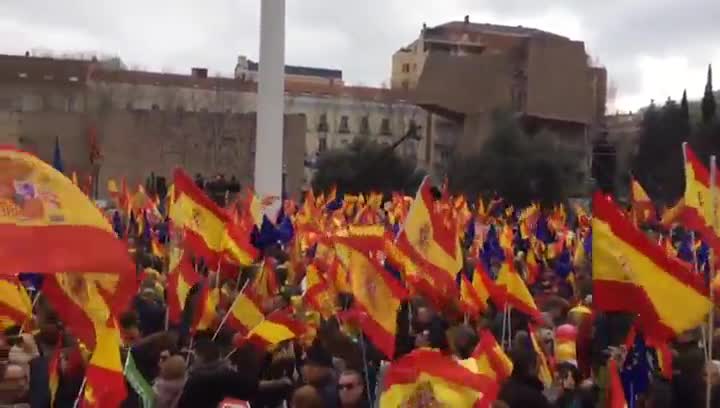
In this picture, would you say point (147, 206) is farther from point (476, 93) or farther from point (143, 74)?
point (143, 74)

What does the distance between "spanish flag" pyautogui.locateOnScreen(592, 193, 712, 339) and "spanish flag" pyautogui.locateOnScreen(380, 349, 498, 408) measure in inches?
62.7

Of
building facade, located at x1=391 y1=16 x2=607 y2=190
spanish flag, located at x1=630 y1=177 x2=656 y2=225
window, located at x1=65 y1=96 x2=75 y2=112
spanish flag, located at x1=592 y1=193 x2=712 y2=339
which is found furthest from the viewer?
window, located at x1=65 y1=96 x2=75 y2=112

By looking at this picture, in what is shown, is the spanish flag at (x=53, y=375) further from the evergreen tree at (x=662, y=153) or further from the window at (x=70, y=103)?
the window at (x=70, y=103)

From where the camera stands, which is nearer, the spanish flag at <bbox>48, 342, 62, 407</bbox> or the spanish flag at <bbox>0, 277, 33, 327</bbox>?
the spanish flag at <bbox>48, 342, 62, 407</bbox>

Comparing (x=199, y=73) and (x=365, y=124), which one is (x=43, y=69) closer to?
(x=199, y=73)

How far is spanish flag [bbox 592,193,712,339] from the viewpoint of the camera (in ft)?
20.9

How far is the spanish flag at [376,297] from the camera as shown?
7.46m

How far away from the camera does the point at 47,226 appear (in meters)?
5.52

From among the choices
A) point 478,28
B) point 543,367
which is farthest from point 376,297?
point 478,28

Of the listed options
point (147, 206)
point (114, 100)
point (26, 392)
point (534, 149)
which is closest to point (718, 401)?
point (26, 392)

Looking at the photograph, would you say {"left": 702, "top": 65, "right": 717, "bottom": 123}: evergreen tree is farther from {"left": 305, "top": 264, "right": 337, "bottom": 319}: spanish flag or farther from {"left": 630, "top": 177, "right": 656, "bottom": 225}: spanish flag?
{"left": 305, "top": 264, "right": 337, "bottom": 319}: spanish flag

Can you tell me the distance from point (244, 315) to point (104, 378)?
3.06m

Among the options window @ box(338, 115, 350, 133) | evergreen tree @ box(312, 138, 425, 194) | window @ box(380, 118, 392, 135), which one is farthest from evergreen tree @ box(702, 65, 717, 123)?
window @ box(338, 115, 350, 133)

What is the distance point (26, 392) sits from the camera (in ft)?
22.1
